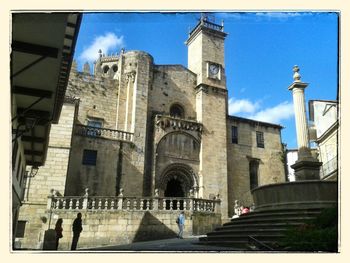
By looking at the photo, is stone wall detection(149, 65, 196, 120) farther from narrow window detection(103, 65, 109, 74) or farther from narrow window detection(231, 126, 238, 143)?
narrow window detection(103, 65, 109, 74)

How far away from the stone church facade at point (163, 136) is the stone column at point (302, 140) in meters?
8.50

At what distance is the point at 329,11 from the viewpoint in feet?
21.8

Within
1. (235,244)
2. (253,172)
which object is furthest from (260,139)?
(235,244)

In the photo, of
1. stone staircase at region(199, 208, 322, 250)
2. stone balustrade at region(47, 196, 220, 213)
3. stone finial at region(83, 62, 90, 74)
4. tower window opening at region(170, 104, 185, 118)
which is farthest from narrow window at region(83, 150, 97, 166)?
stone staircase at region(199, 208, 322, 250)

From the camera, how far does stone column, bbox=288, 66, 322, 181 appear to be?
1326 centimetres

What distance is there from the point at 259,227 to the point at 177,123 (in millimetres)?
15103

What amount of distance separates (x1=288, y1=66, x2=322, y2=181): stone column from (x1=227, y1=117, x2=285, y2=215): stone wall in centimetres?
1260

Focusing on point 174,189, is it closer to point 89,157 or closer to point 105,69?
point 89,157

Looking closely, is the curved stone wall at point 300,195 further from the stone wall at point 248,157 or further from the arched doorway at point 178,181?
the stone wall at point 248,157

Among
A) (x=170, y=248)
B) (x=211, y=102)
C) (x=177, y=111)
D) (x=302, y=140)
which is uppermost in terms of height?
(x=211, y=102)

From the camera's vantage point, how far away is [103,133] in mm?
21938

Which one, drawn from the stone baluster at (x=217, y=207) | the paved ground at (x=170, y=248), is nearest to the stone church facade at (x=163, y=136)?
the stone baluster at (x=217, y=207)

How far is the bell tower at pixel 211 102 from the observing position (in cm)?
2461
